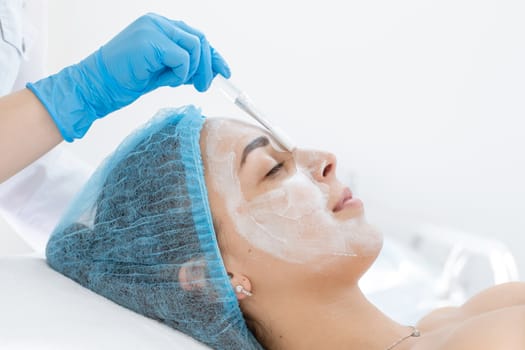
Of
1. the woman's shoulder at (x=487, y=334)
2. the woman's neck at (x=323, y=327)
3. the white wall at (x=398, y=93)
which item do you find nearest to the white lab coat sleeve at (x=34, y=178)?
the white wall at (x=398, y=93)

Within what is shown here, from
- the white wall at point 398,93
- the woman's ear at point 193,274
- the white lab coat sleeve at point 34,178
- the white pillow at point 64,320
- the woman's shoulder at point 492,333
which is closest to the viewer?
the woman's shoulder at point 492,333

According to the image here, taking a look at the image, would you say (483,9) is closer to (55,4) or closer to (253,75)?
(253,75)

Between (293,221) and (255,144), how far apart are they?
0.67 ft

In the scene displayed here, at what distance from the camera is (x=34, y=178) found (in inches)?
64.4

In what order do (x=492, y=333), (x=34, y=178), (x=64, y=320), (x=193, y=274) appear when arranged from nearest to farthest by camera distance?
(x=492, y=333)
(x=64, y=320)
(x=193, y=274)
(x=34, y=178)

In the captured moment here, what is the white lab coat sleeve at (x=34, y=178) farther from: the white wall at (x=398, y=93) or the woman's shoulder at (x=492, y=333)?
the woman's shoulder at (x=492, y=333)

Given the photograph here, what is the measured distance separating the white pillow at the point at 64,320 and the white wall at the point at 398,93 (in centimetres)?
123

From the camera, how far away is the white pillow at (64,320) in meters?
0.95

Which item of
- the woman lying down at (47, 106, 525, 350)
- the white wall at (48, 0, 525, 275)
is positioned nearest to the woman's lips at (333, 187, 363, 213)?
the woman lying down at (47, 106, 525, 350)

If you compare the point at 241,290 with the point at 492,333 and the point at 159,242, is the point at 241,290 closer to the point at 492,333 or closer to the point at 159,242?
the point at 159,242

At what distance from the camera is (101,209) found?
4.01 ft

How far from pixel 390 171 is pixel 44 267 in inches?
71.1

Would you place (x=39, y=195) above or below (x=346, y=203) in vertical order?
below

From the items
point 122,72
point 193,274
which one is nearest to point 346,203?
point 193,274
